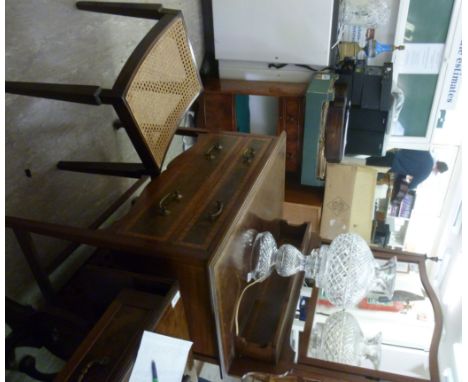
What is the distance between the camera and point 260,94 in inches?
81.5

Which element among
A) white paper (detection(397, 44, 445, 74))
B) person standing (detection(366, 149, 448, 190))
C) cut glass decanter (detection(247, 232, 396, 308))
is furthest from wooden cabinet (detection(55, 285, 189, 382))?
white paper (detection(397, 44, 445, 74))

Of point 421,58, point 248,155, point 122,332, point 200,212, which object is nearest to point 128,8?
point 248,155

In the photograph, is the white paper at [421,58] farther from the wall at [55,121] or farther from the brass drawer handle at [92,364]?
the brass drawer handle at [92,364]

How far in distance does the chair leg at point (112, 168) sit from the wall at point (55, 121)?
0.07 m

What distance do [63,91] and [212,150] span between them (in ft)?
1.50

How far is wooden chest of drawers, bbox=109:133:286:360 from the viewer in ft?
2.91

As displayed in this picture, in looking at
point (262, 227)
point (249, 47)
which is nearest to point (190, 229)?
point (262, 227)

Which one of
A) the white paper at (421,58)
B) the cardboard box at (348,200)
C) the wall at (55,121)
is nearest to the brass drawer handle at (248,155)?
the wall at (55,121)

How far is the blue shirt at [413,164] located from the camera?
8.23 feet

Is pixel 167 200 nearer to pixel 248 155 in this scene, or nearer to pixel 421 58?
pixel 248 155

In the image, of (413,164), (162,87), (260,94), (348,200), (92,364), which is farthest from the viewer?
(413,164)

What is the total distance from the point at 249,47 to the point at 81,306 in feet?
5.09

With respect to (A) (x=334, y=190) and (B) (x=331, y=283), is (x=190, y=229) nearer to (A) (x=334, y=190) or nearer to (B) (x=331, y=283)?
(B) (x=331, y=283)

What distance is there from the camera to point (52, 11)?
1.19m
